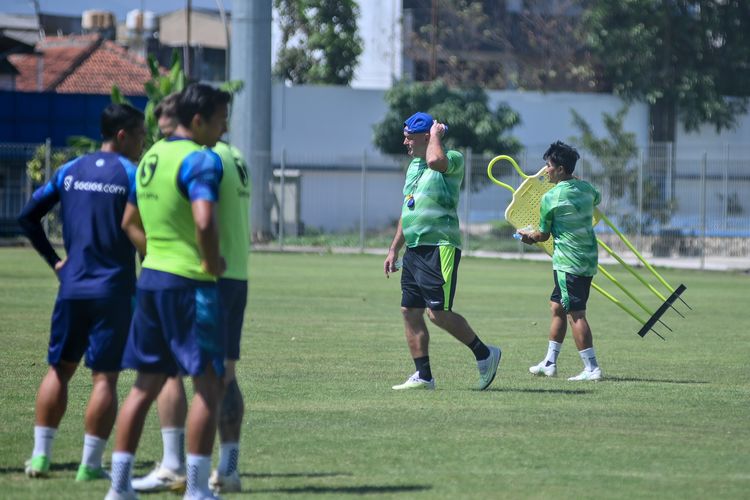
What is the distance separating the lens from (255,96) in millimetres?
37844

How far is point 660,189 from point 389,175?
12426 millimetres

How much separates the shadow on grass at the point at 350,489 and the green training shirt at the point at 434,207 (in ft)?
11.8

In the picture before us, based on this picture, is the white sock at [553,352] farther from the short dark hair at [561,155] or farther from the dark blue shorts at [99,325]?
the dark blue shorts at [99,325]

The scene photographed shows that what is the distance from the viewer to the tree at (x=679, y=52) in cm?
4750

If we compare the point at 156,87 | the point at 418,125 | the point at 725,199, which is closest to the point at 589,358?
the point at 418,125

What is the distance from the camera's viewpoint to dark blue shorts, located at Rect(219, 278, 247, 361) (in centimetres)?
637

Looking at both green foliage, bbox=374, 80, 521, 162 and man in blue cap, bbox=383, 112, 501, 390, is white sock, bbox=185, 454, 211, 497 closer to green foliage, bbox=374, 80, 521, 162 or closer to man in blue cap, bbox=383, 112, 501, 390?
man in blue cap, bbox=383, 112, 501, 390

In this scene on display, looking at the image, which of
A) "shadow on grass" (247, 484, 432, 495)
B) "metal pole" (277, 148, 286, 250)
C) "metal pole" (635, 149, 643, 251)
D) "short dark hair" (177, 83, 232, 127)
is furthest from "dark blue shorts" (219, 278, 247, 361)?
"metal pole" (277, 148, 286, 250)

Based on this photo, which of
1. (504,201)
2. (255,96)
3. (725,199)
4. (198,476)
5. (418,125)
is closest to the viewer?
(198,476)

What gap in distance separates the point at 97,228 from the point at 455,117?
39.0 m

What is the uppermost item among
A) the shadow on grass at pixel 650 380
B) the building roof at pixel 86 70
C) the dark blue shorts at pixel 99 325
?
the building roof at pixel 86 70

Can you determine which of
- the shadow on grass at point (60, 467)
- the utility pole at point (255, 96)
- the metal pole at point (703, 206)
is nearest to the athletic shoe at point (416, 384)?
the shadow on grass at point (60, 467)

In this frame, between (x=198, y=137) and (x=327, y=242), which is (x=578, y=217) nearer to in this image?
(x=198, y=137)

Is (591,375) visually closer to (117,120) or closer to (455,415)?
(455,415)
